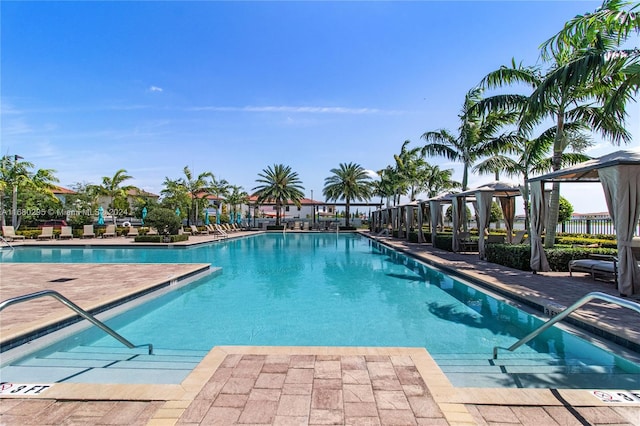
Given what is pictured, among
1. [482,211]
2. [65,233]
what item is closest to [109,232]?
[65,233]

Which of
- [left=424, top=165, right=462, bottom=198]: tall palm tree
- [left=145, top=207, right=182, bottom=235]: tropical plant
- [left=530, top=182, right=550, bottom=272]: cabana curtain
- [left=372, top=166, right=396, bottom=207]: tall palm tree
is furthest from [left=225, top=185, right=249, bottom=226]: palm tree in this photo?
[left=530, top=182, right=550, bottom=272]: cabana curtain

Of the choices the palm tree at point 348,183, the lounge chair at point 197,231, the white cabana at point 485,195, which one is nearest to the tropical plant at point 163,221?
the lounge chair at point 197,231

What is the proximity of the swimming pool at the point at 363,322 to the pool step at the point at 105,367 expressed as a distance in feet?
1.18

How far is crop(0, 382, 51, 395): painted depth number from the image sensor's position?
2658 millimetres

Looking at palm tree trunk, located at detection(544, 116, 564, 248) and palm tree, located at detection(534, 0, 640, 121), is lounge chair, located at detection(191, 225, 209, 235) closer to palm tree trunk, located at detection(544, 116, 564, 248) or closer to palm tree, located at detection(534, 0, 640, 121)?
palm tree trunk, located at detection(544, 116, 564, 248)

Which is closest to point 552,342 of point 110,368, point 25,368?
point 110,368

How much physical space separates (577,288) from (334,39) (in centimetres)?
1021

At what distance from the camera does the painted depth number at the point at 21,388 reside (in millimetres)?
2658

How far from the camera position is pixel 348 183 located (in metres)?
35.4

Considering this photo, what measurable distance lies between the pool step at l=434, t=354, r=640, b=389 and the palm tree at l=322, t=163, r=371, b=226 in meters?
31.9

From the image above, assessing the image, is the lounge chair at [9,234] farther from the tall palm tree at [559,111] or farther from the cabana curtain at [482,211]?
the tall palm tree at [559,111]

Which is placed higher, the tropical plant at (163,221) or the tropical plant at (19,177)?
the tropical plant at (19,177)

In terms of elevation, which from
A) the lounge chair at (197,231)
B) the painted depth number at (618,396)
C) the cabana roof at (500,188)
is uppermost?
the cabana roof at (500,188)

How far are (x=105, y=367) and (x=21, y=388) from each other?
87cm
